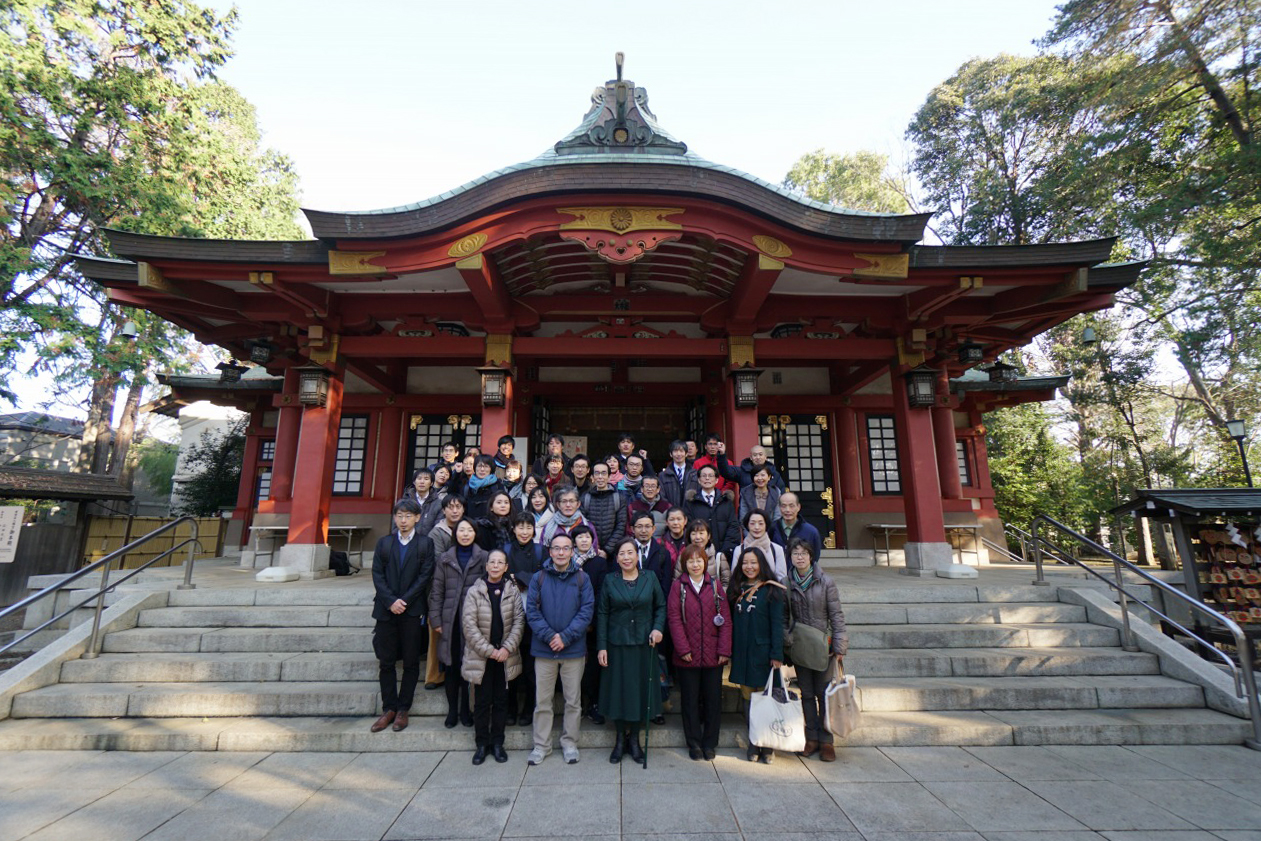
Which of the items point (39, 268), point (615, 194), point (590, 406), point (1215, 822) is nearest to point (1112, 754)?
point (1215, 822)

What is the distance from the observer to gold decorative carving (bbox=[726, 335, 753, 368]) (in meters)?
8.10

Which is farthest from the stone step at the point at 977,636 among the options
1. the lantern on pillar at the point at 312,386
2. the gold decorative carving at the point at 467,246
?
the lantern on pillar at the point at 312,386

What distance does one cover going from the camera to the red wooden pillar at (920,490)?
7809 mm

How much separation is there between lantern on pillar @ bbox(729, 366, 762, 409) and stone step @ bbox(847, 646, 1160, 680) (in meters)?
3.68

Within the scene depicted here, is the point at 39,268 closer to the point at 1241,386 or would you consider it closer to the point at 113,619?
the point at 113,619

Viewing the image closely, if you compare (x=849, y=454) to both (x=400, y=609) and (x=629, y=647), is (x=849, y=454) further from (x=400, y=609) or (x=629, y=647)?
(x=400, y=609)

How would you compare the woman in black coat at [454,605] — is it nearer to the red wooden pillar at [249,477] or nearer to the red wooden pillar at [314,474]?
the red wooden pillar at [314,474]

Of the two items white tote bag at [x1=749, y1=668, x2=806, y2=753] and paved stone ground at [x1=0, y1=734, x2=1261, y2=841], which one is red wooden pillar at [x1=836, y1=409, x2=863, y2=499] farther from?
white tote bag at [x1=749, y1=668, x2=806, y2=753]

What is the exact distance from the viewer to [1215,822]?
3.18 m

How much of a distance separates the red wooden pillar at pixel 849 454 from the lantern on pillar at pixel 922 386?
3.03m

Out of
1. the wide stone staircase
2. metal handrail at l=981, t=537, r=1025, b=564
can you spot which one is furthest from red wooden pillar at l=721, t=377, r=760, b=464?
metal handrail at l=981, t=537, r=1025, b=564

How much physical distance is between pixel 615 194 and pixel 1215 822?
6.99 meters

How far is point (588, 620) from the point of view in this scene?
4.07 meters

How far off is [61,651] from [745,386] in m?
7.90
